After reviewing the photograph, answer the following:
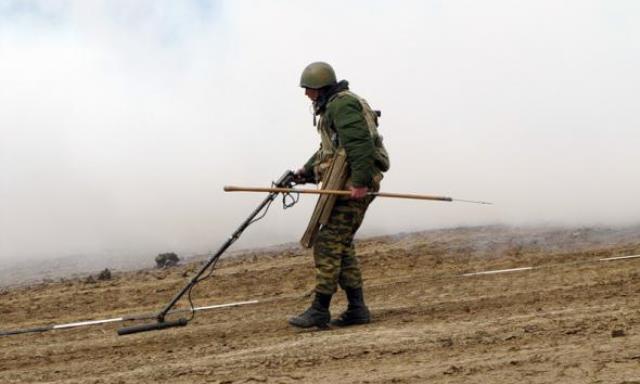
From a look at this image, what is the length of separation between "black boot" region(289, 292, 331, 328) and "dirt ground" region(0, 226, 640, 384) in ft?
0.31

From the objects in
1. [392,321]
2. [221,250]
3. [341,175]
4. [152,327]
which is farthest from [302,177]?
[152,327]

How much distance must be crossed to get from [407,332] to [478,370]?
4.04 ft

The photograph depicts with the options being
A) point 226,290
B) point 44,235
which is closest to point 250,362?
point 226,290

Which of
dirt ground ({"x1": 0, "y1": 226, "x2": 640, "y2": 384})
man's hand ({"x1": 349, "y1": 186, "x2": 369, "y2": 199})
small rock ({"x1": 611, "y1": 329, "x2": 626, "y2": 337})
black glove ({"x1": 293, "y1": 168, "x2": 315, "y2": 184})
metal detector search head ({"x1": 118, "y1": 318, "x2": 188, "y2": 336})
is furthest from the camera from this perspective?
metal detector search head ({"x1": 118, "y1": 318, "x2": 188, "y2": 336})

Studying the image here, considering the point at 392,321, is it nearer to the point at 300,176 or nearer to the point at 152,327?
the point at 300,176

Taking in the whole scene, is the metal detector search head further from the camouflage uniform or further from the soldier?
the camouflage uniform

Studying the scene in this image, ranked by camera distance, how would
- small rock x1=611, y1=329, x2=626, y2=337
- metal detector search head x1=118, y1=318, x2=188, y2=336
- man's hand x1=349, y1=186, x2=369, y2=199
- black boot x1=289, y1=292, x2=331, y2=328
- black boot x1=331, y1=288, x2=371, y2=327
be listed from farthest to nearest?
1. metal detector search head x1=118, y1=318, x2=188, y2=336
2. black boot x1=331, y1=288, x2=371, y2=327
3. black boot x1=289, y1=292, x2=331, y2=328
4. man's hand x1=349, y1=186, x2=369, y2=199
5. small rock x1=611, y1=329, x2=626, y2=337

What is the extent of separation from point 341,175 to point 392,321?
3.39 ft

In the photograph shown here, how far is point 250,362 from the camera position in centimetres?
641

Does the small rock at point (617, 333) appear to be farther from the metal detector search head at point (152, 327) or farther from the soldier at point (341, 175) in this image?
the metal detector search head at point (152, 327)

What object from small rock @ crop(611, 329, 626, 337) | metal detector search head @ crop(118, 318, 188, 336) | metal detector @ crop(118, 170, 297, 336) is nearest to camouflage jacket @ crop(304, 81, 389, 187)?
metal detector @ crop(118, 170, 297, 336)

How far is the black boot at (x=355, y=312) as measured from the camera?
7.82 m

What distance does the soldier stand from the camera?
24.4 feet

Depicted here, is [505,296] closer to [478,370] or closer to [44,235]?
[478,370]
